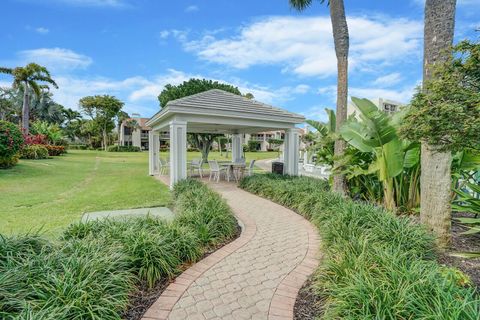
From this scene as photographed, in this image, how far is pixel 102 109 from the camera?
46062 millimetres

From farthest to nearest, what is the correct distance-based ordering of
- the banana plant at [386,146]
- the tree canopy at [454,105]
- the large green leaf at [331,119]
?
the large green leaf at [331,119], the banana plant at [386,146], the tree canopy at [454,105]

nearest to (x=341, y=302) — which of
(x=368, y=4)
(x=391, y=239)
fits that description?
(x=391, y=239)

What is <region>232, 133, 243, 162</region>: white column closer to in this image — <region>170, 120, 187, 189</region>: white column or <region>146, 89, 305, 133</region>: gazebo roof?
<region>146, 89, 305, 133</region>: gazebo roof

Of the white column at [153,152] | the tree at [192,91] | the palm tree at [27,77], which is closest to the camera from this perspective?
the white column at [153,152]

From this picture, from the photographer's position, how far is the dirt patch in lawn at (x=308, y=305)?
10.2 feet

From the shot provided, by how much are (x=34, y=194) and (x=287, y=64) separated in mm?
14421

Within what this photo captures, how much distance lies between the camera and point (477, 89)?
3.05 m

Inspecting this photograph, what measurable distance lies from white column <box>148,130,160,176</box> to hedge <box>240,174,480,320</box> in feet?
45.9

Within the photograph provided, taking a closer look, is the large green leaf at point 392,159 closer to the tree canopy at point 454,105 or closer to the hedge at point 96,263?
the tree canopy at point 454,105

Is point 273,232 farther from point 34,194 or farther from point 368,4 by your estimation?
point 34,194

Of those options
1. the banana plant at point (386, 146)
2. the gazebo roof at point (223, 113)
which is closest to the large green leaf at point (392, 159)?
the banana plant at point (386, 146)

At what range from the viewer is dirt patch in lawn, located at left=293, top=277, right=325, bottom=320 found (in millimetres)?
3096

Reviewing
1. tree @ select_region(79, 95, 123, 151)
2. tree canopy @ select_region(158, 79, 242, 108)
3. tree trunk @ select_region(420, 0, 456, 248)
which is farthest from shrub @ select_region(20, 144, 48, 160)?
tree trunk @ select_region(420, 0, 456, 248)

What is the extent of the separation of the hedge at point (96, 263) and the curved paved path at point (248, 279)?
35 cm
